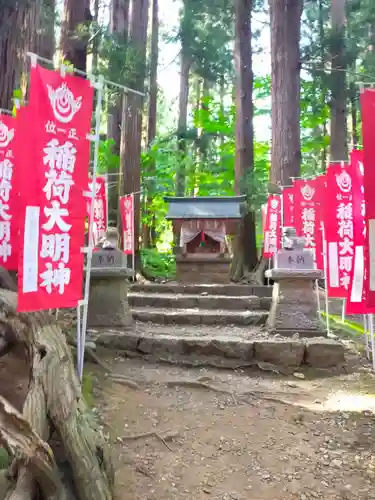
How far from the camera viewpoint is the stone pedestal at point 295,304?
6.13 meters

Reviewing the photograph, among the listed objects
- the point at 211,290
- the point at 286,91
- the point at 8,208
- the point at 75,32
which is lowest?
the point at 211,290

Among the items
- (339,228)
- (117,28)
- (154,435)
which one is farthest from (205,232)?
(154,435)

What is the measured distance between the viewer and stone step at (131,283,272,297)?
9.52m

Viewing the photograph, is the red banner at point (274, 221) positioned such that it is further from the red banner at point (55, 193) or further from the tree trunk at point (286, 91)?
the red banner at point (55, 193)

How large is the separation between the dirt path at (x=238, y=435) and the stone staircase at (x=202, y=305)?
2160mm

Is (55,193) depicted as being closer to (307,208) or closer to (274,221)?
(307,208)

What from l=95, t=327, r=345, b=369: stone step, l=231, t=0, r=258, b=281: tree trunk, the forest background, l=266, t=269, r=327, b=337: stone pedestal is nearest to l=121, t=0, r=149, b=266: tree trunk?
the forest background

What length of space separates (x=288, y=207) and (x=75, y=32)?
478cm

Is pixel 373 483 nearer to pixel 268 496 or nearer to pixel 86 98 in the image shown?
pixel 268 496

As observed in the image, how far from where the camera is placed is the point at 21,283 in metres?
3.22

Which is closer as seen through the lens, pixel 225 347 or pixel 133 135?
pixel 225 347

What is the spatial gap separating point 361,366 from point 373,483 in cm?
264

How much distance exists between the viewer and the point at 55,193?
3.54m

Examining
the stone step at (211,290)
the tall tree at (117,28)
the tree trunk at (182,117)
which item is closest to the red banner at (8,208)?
the stone step at (211,290)
